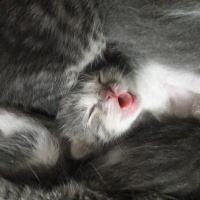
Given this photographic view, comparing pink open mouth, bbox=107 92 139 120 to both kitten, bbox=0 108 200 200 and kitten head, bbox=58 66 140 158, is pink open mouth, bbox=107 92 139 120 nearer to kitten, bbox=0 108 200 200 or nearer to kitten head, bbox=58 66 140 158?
kitten head, bbox=58 66 140 158

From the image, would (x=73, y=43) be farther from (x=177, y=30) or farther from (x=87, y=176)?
(x=87, y=176)

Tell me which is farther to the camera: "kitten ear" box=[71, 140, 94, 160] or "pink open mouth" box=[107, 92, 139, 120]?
"kitten ear" box=[71, 140, 94, 160]

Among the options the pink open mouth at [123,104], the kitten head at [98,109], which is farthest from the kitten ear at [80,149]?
the pink open mouth at [123,104]

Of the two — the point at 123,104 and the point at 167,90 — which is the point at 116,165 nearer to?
the point at 123,104

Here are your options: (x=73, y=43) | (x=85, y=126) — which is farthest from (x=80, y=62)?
(x=85, y=126)

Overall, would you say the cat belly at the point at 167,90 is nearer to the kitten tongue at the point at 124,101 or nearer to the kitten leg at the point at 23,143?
the kitten tongue at the point at 124,101

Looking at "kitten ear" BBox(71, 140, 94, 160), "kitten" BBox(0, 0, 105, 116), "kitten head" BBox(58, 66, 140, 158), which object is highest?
"kitten" BBox(0, 0, 105, 116)

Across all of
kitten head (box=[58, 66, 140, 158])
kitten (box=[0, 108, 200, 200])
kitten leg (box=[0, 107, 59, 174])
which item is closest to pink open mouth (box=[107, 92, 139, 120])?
kitten head (box=[58, 66, 140, 158])

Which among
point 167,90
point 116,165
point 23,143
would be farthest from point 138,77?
point 23,143

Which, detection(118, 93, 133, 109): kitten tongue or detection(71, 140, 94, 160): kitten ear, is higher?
detection(118, 93, 133, 109): kitten tongue
